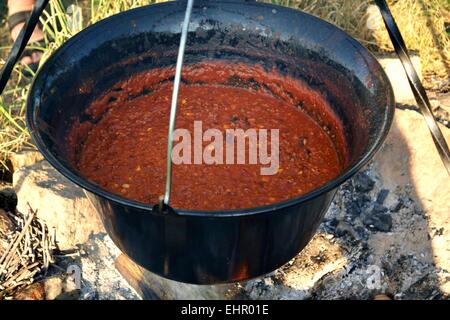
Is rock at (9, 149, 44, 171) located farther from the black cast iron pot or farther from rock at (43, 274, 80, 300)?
the black cast iron pot

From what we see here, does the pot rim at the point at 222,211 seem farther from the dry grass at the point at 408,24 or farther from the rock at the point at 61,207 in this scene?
the dry grass at the point at 408,24

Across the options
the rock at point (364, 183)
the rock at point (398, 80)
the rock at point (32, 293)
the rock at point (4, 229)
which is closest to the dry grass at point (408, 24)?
the rock at point (398, 80)

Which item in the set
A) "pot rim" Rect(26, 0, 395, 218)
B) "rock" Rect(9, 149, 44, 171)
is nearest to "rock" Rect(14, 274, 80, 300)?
"rock" Rect(9, 149, 44, 171)

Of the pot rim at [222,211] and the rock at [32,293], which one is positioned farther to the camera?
the rock at [32,293]

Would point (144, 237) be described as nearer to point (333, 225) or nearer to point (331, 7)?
point (333, 225)

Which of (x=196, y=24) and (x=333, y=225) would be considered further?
(x=333, y=225)

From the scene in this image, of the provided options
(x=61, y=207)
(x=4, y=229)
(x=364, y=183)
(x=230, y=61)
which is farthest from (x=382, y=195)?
(x=4, y=229)

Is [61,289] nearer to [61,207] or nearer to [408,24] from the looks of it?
[61,207]
